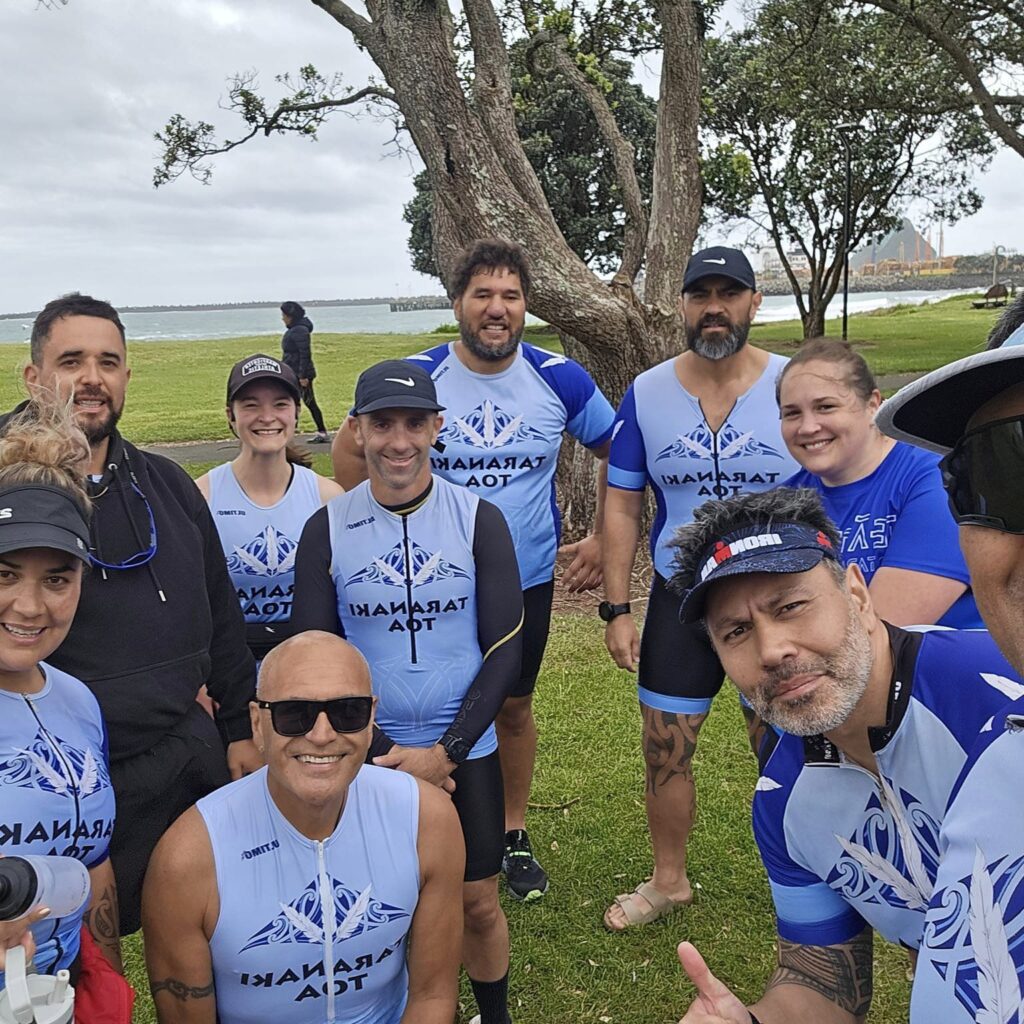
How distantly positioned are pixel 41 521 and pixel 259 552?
167cm

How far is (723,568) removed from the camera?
2176 mm

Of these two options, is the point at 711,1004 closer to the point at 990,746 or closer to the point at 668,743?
the point at 990,746

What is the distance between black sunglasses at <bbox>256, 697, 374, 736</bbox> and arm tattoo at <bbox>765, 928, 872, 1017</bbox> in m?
A: 1.26

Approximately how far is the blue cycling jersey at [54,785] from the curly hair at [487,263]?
8.20 feet

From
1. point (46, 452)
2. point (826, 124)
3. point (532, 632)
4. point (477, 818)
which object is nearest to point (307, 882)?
point (477, 818)

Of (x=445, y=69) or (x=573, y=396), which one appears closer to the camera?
(x=573, y=396)

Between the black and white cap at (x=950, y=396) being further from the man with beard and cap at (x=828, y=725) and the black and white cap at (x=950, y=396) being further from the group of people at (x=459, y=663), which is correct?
the man with beard and cap at (x=828, y=725)

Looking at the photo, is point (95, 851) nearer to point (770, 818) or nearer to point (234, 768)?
point (234, 768)

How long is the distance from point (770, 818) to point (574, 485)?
5992 millimetres

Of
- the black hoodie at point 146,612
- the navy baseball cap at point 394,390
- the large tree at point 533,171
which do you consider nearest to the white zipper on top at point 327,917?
the black hoodie at point 146,612

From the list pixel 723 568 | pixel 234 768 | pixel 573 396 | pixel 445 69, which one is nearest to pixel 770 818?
pixel 723 568

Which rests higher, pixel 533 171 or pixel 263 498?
pixel 533 171

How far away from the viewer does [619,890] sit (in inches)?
173

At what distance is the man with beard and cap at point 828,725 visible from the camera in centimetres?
210
